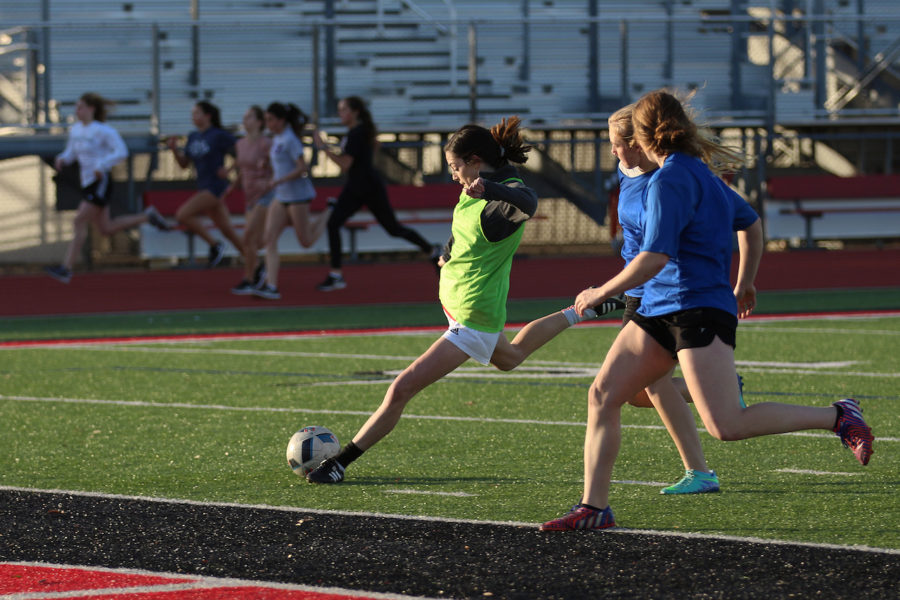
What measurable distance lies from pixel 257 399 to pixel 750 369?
3636 mm

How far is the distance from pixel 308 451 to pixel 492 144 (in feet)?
5.37

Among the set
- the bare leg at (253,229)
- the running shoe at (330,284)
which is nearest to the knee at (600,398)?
the bare leg at (253,229)

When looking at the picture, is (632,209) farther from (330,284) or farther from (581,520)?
(330,284)

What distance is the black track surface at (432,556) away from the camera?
15.5ft

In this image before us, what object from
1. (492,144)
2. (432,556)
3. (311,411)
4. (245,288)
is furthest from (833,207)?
(432,556)

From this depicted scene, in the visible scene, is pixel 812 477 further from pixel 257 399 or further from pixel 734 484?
pixel 257 399

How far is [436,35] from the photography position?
85.1ft

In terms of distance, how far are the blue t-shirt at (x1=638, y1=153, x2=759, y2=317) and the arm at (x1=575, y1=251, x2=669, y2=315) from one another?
43mm

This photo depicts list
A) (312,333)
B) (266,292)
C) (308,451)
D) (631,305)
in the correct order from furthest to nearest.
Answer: (266,292)
(312,333)
(308,451)
(631,305)

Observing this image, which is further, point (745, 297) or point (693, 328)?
point (745, 297)

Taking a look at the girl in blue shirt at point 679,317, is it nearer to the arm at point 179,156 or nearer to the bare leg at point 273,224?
the bare leg at point 273,224

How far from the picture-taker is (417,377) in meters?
6.50

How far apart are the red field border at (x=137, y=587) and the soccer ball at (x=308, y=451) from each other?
1.77 m

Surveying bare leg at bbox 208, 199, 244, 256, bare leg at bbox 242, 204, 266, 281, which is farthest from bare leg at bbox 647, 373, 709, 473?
bare leg at bbox 208, 199, 244, 256
